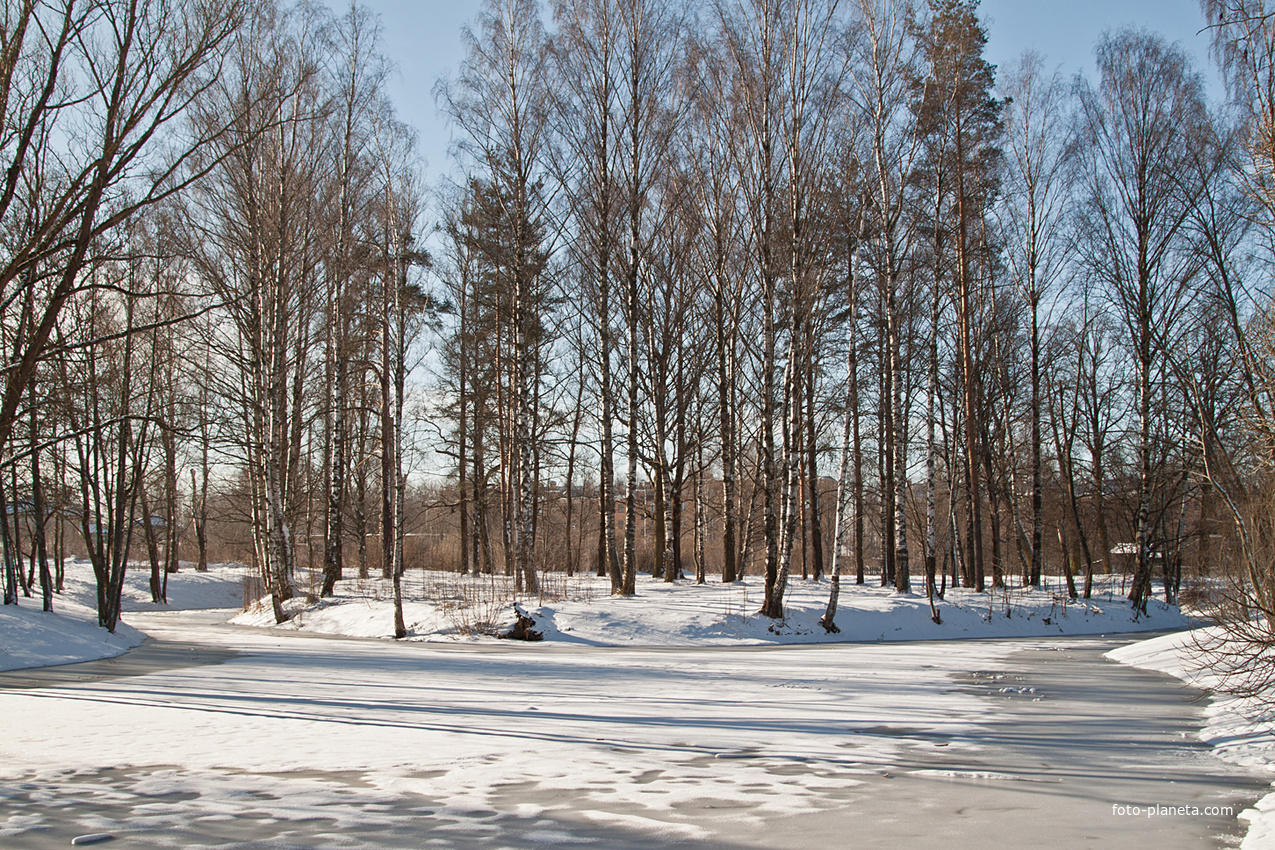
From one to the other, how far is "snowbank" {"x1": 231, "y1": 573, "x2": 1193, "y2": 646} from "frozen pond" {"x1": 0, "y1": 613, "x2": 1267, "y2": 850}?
216 inches

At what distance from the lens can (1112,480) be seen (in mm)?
33969

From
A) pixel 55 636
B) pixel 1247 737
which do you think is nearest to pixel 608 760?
pixel 1247 737

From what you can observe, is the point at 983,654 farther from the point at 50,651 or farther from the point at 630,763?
the point at 50,651

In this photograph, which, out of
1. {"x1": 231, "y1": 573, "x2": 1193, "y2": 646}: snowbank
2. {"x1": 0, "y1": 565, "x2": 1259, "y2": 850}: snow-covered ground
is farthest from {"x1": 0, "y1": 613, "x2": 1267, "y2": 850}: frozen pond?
{"x1": 231, "y1": 573, "x2": 1193, "y2": 646}: snowbank

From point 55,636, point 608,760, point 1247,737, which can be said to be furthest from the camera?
point 55,636

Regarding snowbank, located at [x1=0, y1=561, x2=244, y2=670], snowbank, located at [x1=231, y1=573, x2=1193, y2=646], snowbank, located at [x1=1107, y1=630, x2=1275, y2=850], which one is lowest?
snowbank, located at [x1=231, y1=573, x2=1193, y2=646]

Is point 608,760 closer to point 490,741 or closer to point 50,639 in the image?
point 490,741

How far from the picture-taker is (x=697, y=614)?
17.1 meters

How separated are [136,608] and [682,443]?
73.1 feet

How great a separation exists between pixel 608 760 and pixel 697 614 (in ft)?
38.1

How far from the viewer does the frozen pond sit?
4.23 metres

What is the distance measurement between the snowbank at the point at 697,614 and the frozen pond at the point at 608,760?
216 inches

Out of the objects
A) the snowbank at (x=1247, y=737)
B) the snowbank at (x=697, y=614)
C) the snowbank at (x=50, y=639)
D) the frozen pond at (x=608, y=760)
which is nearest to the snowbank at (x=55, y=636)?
the snowbank at (x=50, y=639)

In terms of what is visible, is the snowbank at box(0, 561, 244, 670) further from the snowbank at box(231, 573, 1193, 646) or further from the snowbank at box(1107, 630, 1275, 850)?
the snowbank at box(1107, 630, 1275, 850)
